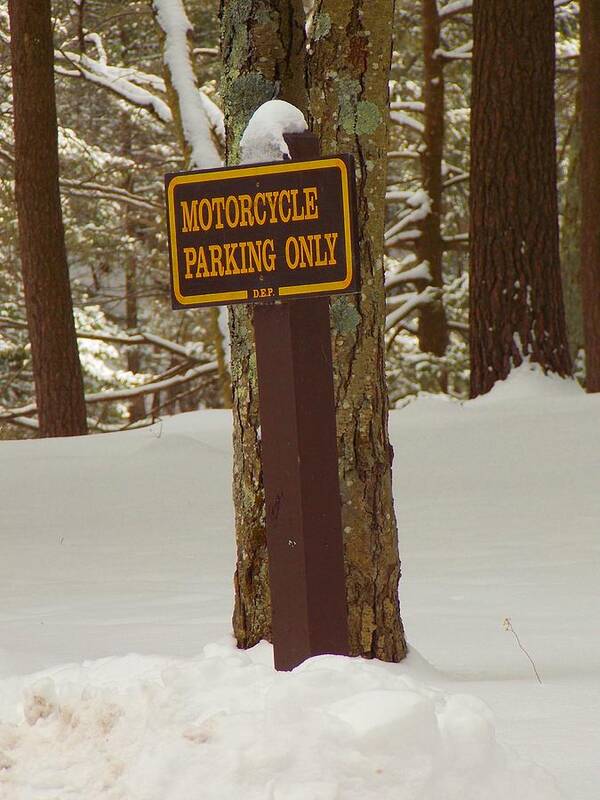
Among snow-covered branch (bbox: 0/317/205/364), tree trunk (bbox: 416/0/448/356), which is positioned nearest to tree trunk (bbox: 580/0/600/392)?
tree trunk (bbox: 416/0/448/356)

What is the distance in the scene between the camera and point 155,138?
21.5 meters

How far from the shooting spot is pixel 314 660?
9.57ft

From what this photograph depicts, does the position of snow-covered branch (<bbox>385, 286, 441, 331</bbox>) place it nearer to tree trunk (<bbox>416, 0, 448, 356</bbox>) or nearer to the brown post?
tree trunk (<bbox>416, 0, 448, 356</bbox>)

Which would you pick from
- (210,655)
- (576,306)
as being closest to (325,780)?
(210,655)

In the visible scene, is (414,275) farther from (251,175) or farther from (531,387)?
(251,175)

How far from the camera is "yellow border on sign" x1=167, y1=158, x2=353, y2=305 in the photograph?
10.2ft

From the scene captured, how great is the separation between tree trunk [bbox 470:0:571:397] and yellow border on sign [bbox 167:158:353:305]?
683 centimetres

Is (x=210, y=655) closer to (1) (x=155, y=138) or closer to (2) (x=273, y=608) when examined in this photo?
(2) (x=273, y=608)

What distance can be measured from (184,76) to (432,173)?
380 centimetres

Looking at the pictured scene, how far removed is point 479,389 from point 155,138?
12.9m

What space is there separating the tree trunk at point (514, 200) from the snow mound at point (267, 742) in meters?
7.24

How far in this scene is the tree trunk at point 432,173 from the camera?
50.6ft

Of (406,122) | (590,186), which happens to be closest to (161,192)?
(406,122)

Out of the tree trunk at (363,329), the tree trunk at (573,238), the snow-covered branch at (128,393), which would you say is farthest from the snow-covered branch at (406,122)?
the tree trunk at (363,329)
